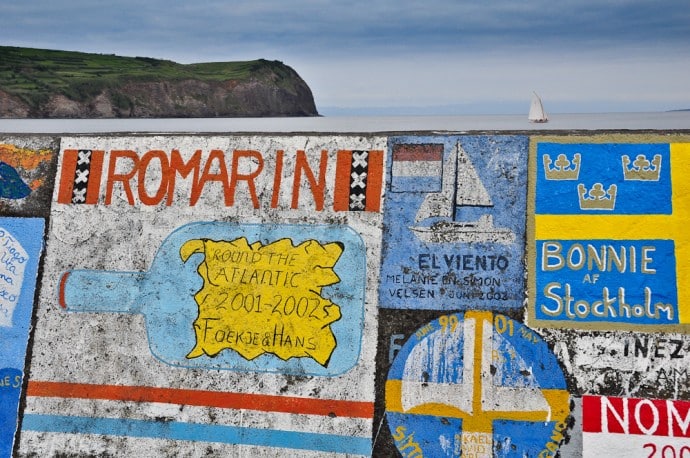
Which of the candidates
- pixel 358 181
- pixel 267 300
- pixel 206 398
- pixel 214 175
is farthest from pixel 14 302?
pixel 358 181

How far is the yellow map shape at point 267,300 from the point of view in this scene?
6480mm

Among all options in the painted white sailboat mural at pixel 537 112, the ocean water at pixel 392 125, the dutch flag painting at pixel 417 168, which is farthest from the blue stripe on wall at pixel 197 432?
the painted white sailboat mural at pixel 537 112

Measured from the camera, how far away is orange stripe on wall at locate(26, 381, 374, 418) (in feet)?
20.5

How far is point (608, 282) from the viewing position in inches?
237

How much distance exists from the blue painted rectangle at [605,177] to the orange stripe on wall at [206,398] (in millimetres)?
2585

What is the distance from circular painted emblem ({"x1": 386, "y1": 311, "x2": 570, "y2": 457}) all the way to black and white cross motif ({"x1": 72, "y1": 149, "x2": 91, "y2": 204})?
378 cm

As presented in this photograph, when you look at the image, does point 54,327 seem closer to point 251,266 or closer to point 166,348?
point 166,348

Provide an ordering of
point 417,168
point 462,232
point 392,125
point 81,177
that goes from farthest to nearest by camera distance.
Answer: point 392,125
point 81,177
point 417,168
point 462,232

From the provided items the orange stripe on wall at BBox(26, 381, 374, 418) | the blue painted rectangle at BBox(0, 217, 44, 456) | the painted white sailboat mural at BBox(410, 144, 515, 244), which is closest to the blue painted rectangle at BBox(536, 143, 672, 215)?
the painted white sailboat mural at BBox(410, 144, 515, 244)

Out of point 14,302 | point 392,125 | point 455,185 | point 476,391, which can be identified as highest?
point 392,125

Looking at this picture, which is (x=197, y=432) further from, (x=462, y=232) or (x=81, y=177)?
(x=462, y=232)

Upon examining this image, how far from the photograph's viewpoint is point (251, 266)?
22.0 feet

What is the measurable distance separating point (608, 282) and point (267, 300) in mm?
3184

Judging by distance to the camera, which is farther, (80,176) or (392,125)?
(392,125)
